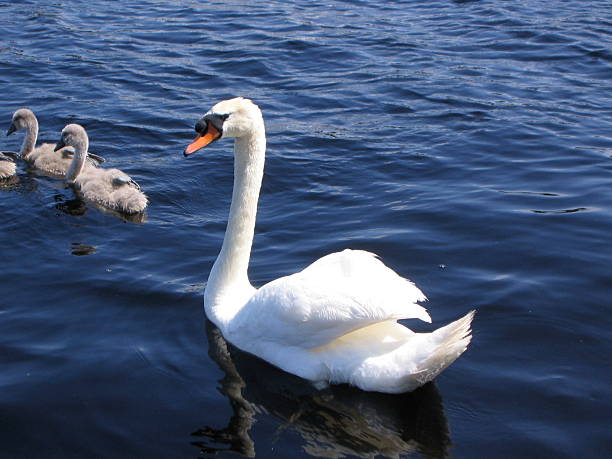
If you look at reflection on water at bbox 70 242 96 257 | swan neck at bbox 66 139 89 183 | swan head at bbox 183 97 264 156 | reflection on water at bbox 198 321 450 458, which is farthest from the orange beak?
swan neck at bbox 66 139 89 183

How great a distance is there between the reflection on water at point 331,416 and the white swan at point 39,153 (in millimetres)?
5791

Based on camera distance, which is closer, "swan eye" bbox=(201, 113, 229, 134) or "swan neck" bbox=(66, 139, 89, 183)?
"swan eye" bbox=(201, 113, 229, 134)

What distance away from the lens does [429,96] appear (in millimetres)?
14188

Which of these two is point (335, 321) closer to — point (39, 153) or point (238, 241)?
point (238, 241)

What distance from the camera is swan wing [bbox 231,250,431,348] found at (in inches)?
226

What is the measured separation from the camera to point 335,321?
5.82 metres

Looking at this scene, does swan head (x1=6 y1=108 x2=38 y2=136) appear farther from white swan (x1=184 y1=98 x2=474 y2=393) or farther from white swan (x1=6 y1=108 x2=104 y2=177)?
white swan (x1=184 y1=98 x2=474 y2=393)

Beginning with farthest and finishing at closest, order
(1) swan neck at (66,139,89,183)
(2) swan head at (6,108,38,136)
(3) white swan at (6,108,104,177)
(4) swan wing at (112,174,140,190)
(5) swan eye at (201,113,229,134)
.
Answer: (2) swan head at (6,108,38,136) < (3) white swan at (6,108,104,177) < (1) swan neck at (66,139,89,183) < (4) swan wing at (112,174,140,190) < (5) swan eye at (201,113,229,134)

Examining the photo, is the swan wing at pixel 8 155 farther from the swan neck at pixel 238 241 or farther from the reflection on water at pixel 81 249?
the swan neck at pixel 238 241

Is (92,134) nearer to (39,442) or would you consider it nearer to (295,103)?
(295,103)

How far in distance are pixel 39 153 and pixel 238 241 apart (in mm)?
5457

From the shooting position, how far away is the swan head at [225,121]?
21.9 feet

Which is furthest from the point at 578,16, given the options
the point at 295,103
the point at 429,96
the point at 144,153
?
the point at 144,153

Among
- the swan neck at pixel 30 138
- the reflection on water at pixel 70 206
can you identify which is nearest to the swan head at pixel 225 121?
the reflection on water at pixel 70 206
